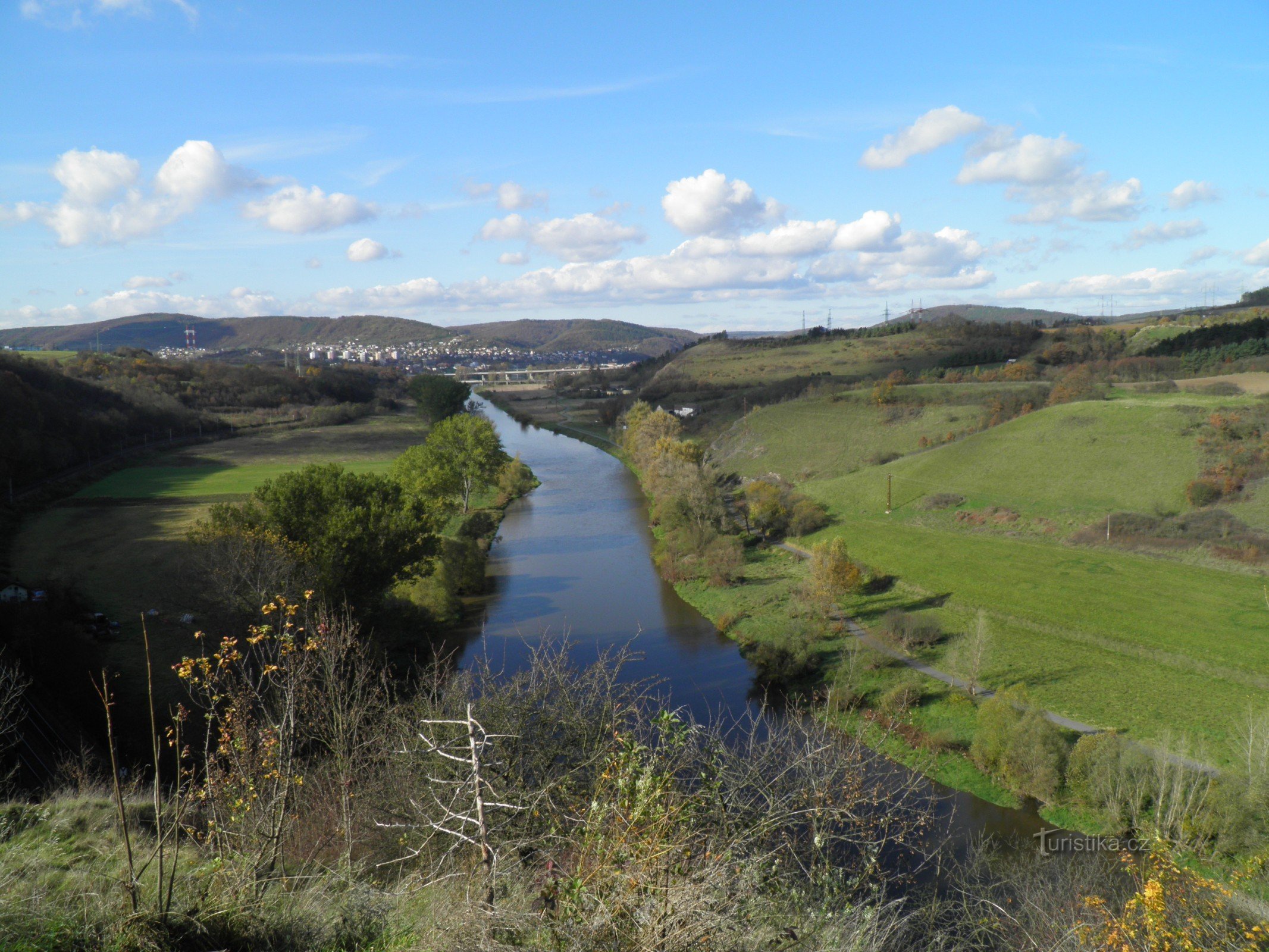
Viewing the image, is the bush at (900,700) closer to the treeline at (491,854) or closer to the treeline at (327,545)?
the treeline at (491,854)

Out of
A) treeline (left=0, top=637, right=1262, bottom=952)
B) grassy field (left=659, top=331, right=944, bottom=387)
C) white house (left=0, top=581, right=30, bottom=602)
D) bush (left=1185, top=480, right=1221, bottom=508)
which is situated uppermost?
grassy field (left=659, top=331, right=944, bottom=387)

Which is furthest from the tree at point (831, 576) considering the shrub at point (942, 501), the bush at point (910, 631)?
the shrub at point (942, 501)

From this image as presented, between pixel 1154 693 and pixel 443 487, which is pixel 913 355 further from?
pixel 1154 693

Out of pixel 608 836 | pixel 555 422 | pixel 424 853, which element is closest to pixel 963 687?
pixel 424 853

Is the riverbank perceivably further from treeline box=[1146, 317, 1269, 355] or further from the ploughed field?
treeline box=[1146, 317, 1269, 355]

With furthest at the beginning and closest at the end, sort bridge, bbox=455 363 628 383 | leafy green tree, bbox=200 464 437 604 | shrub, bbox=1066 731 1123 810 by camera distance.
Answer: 1. bridge, bbox=455 363 628 383
2. leafy green tree, bbox=200 464 437 604
3. shrub, bbox=1066 731 1123 810

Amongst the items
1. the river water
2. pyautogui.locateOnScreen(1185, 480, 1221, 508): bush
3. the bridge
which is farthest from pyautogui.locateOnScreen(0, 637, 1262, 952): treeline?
the bridge

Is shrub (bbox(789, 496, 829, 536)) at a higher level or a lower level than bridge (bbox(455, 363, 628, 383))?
lower
